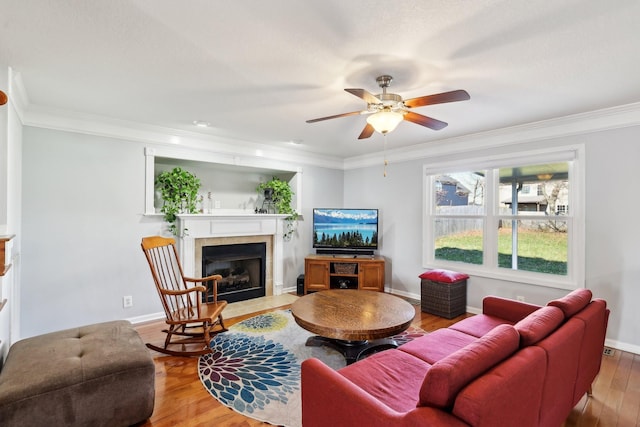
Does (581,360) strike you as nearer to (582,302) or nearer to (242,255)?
(582,302)

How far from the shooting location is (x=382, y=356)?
2.06m

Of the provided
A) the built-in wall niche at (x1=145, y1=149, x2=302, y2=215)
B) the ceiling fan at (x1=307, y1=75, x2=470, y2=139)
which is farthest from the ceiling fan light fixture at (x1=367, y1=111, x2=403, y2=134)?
the built-in wall niche at (x1=145, y1=149, x2=302, y2=215)

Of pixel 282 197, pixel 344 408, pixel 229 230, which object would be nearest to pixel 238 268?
pixel 229 230

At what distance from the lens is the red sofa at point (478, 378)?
3.87 feet

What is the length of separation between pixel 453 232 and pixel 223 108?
11.6ft

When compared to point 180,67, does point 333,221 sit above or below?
below

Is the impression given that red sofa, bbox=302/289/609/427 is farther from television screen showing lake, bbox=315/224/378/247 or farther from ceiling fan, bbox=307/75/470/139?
television screen showing lake, bbox=315/224/378/247

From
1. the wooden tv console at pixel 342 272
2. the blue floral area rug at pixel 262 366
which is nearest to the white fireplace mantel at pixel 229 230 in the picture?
the wooden tv console at pixel 342 272

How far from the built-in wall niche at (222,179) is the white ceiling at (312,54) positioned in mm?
896

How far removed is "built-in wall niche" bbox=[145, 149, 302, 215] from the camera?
3.99m

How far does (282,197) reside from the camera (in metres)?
5.17

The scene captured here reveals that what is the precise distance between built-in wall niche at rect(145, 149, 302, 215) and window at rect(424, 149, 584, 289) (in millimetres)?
2330

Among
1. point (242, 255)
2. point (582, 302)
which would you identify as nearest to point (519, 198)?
point (582, 302)

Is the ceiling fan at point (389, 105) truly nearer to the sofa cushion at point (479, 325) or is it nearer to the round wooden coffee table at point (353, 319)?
the round wooden coffee table at point (353, 319)
